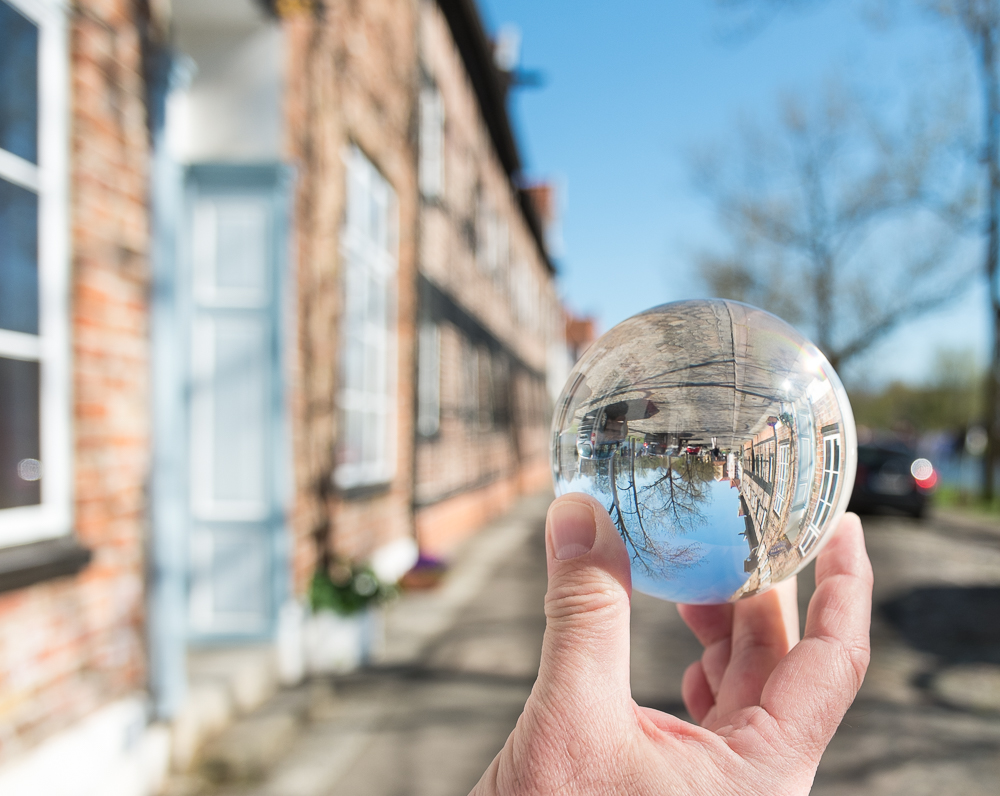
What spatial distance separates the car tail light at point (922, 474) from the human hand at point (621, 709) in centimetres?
1449

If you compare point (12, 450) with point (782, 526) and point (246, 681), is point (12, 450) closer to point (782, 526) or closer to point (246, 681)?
point (246, 681)

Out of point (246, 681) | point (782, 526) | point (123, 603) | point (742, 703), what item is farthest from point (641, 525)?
point (246, 681)

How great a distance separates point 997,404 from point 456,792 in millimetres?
18278

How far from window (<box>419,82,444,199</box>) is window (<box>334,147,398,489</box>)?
1.66 meters

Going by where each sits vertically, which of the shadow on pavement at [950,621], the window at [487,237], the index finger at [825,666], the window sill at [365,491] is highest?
the window at [487,237]

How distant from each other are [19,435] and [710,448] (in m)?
2.81

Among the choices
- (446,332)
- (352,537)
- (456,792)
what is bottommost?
(456,792)

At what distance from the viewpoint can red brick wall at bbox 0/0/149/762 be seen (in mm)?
2795

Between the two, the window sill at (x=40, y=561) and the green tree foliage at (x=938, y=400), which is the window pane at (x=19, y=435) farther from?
the green tree foliage at (x=938, y=400)

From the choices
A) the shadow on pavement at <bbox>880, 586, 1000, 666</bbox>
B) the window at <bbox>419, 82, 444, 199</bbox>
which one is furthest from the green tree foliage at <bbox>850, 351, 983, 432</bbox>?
the window at <bbox>419, 82, 444, 199</bbox>

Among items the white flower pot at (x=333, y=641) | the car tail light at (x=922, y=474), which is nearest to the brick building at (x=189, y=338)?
the white flower pot at (x=333, y=641)

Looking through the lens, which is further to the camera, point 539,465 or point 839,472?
point 539,465

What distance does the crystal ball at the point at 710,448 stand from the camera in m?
1.12

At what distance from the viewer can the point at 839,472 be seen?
1.23 meters
